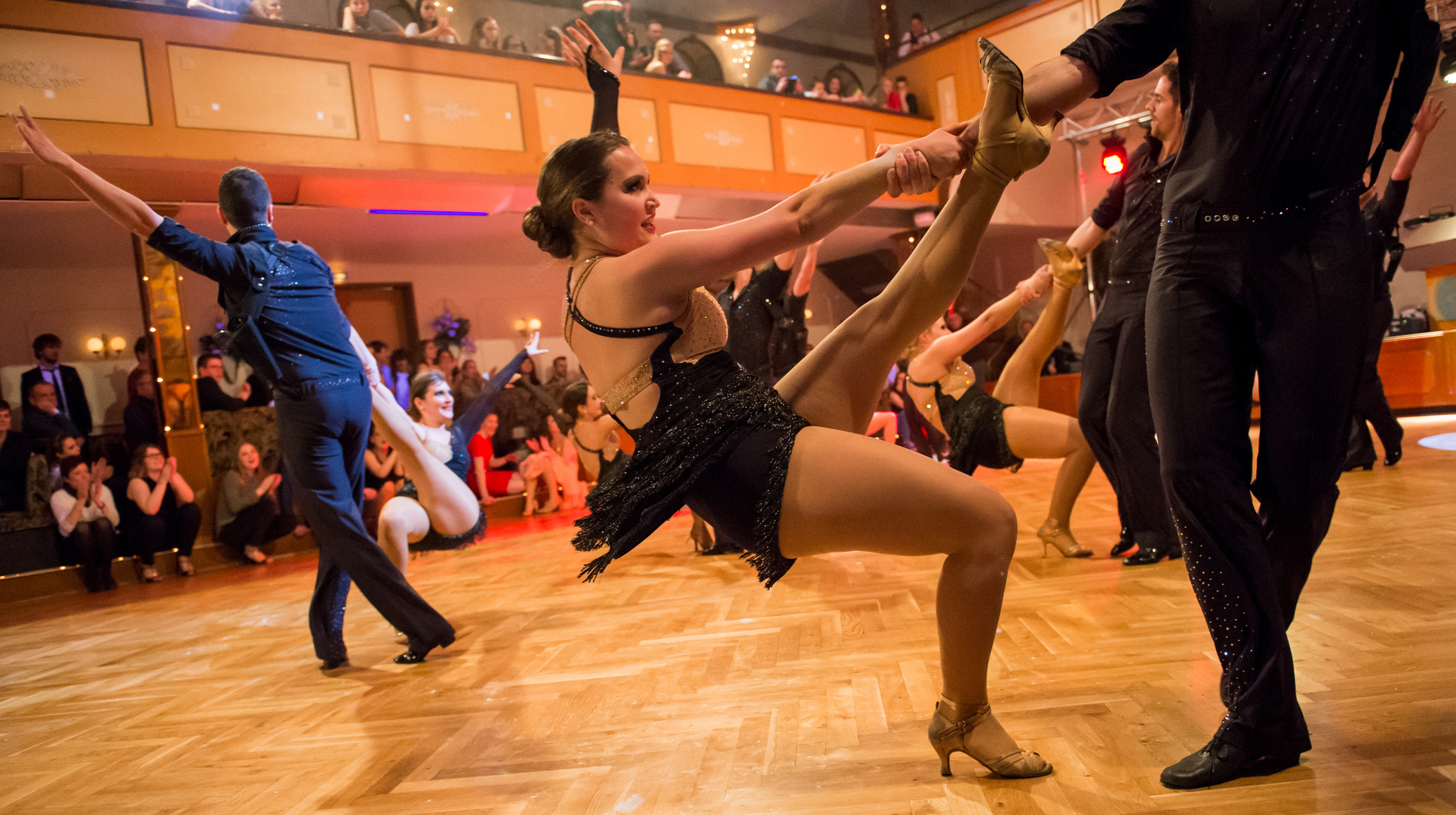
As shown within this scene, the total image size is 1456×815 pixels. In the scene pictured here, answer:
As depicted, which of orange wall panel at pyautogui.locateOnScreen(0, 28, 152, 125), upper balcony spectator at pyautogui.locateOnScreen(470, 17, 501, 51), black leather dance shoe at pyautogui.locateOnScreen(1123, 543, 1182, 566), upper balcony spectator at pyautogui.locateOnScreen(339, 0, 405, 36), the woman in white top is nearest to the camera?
black leather dance shoe at pyautogui.locateOnScreen(1123, 543, 1182, 566)

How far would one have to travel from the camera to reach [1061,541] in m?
3.73

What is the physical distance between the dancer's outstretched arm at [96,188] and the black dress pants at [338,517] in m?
0.69

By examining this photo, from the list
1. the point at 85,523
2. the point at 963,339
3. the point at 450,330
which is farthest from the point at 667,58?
the point at 963,339

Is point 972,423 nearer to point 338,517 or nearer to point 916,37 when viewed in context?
point 338,517

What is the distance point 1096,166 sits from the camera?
1289cm

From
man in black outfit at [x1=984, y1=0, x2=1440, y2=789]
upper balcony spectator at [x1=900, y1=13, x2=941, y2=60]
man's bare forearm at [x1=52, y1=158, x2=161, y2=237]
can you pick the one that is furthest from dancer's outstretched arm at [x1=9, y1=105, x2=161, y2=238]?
upper balcony spectator at [x1=900, y1=13, x2=941, y2=60]

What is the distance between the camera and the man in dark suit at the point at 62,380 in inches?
303

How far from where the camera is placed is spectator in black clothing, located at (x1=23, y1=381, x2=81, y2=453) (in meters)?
6.67

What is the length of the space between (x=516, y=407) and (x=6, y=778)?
6.62 meters

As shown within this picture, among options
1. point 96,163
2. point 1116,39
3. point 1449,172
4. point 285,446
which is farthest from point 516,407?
point 1449,172

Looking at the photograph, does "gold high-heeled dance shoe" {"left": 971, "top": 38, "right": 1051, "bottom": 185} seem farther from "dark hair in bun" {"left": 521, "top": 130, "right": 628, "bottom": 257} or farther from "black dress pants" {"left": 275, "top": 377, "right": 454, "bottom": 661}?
"black dress pants" {"left": 275, "top": 377, "right": 454, "bottom": 661}

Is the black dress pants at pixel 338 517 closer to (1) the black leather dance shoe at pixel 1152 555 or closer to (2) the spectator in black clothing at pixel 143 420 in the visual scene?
(1) the black leather dance shoe at pixel 1152 555

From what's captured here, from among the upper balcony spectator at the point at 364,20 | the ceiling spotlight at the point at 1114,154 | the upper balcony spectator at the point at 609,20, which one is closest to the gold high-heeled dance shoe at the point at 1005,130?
the upper balcony spectator at the point at 364,20

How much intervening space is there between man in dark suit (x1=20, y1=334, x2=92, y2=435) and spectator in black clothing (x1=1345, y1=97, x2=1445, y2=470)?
9511mm
